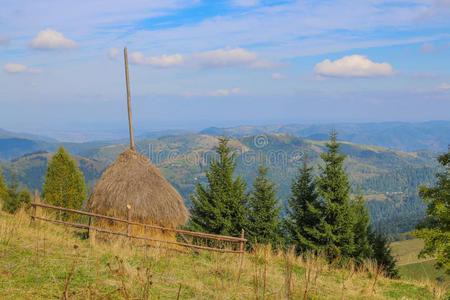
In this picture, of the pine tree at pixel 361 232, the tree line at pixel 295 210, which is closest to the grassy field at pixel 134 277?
the tree line at pixel 295 210

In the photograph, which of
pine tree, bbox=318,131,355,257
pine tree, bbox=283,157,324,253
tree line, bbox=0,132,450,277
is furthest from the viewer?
pine tree, bbox=283,157,324,253

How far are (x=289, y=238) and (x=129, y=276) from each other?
19.9 metres

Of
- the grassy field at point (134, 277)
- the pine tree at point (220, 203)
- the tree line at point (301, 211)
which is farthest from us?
the pine tree at point (220, 203)

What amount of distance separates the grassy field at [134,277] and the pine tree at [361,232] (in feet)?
42.6

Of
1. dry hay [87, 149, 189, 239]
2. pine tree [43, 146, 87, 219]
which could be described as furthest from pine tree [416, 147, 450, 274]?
pine tree [43, 146, 87, 219]

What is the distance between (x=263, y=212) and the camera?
2489 cm

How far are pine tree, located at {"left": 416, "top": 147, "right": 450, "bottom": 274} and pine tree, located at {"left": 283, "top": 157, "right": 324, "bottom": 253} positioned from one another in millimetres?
6366

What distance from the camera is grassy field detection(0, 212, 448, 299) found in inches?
191

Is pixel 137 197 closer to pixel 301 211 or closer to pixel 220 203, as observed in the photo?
pixel 220 203

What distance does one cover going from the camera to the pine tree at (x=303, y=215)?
22.6m

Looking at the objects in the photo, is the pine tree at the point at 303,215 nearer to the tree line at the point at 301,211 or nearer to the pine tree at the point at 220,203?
the tree line at the point at 301,211

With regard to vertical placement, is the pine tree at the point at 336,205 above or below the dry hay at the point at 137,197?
below

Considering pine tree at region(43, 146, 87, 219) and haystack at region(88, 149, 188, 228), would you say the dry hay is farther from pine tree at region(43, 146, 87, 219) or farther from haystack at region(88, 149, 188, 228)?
pine tree at region(43, 146, 87, 219)

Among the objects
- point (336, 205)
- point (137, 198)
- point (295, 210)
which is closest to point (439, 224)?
point (336, 205)
